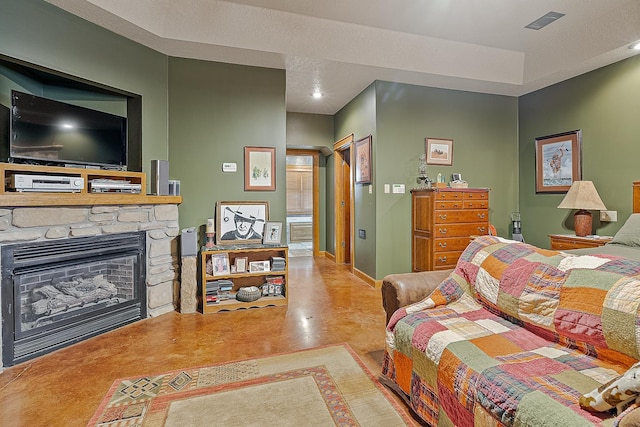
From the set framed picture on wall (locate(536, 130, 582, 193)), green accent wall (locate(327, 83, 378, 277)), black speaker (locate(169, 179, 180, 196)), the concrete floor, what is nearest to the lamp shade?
framed picture on wall (locate(536, 130, 582, 193))

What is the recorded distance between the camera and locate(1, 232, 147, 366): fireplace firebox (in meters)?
2.24

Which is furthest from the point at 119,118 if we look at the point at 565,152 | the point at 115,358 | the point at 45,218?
the point at 565,152

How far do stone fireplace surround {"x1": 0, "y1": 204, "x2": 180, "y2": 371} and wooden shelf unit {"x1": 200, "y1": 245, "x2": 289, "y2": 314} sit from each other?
34 centimetres

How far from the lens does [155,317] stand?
3090mm

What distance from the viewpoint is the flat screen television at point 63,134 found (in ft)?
8.02

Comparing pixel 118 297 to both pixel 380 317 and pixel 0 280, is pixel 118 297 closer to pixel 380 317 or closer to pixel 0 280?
pixel 0 280

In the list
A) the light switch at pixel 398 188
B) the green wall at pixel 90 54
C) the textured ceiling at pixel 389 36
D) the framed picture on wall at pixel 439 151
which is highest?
the textured ceiling at pixel 389 36

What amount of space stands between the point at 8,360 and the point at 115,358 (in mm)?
675

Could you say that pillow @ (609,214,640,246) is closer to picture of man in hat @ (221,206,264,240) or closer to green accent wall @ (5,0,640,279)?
green accent wall @ (5,0,640,279)

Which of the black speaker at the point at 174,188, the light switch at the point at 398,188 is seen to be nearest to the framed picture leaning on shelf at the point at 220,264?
the black speaker at the point at 174,188

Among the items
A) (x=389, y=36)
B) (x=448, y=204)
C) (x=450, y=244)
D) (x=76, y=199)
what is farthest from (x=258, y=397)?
(x=389, y=36)

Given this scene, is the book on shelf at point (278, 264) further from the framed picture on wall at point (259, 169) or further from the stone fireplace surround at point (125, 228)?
the stone fireplace surround at point (125, 228)

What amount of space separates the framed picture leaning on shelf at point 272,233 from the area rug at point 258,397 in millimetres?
1502

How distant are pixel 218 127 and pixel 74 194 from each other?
1.54m
